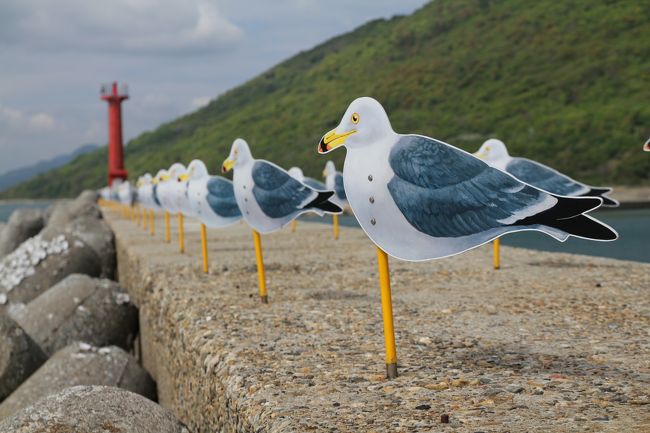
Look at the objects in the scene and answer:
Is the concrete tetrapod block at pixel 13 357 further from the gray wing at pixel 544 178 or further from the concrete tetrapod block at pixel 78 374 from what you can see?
the gray wing at pixel 544 178

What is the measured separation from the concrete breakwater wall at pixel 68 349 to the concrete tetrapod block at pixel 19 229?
31.9ft

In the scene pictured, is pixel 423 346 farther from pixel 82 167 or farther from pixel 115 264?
pixel 82 167

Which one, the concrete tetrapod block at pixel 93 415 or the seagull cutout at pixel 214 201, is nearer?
the concrete tetrapod block at pixel 93 415

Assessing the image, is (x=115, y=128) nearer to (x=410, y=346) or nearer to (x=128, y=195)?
(x=128, y=195)

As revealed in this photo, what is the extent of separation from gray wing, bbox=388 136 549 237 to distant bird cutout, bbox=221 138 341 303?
2.47 meters

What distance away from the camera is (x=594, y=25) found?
6612 cm

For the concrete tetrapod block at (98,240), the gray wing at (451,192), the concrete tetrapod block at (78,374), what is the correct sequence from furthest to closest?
the concrete tetrapod block at (98,240)
the concrete tetrapod block at (78,374)
the gray wing at (451,192)

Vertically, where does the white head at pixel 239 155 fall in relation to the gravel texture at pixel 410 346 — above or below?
above

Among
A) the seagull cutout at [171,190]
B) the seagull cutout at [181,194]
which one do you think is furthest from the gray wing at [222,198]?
the seagull cutout at [171,190]

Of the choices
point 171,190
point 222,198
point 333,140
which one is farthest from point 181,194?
point 333,140

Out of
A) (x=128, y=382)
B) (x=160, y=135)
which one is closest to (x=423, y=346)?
(x=128, y=382)

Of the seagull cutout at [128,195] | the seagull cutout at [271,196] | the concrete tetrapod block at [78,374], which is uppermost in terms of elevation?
the seagull cutout at [128,195]

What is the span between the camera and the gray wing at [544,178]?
783cm

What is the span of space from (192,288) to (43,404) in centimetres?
352
